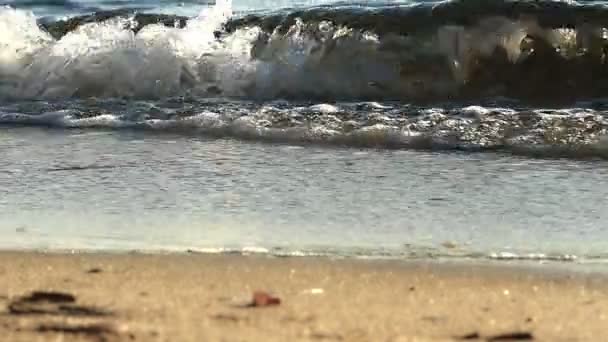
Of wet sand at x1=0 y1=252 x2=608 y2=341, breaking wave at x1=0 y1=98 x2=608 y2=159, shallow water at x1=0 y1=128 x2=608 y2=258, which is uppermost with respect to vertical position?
wet sand at x1=0 y1=252 x2=608 y2=341

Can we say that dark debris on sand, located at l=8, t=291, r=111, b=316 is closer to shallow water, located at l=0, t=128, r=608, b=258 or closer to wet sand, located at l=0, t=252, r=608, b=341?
wet sand, located at l=0, t=252, r=608, b=341

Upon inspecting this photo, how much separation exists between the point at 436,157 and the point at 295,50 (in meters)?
2.41

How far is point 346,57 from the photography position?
662cm

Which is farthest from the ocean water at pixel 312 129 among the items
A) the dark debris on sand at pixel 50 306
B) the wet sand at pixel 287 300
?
the dark debris on sand at pixel 50 306

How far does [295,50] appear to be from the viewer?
22.0ft

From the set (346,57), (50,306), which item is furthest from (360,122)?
(50,306)

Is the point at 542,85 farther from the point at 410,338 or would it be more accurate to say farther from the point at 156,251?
the point at 410,338

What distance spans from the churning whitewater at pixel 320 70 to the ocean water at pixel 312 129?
0.05 feet

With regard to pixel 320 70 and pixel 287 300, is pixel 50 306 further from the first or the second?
pixel 320 70

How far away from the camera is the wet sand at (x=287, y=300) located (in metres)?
2.21

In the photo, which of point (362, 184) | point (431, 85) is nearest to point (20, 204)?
point (362, 184)

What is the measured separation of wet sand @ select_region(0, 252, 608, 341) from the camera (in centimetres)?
221

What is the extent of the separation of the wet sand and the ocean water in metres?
0.18

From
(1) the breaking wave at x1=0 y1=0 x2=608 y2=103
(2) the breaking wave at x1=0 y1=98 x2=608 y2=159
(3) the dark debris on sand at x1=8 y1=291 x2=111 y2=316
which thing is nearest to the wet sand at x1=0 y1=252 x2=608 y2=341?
(3) the dark debris on sand at x1=8 y1=291 x2=111 y2=316
